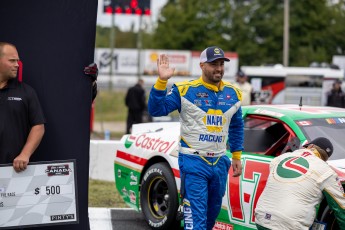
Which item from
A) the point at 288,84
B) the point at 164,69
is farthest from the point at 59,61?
the point at 288,84

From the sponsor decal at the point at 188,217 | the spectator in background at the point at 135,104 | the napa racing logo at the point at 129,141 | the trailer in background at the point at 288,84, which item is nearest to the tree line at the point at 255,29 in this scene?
the trailer in background at the point at 288,84

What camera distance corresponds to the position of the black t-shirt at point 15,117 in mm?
5090

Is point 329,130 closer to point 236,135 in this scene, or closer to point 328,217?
point 236,135

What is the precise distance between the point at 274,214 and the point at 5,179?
193cm

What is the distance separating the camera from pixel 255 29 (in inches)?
2144

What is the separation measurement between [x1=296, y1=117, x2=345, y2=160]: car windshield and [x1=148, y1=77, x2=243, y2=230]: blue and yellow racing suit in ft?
2.76

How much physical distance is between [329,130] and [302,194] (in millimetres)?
1527

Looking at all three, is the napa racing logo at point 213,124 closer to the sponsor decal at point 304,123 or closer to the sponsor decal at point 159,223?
the sponsor decal at point 304,123

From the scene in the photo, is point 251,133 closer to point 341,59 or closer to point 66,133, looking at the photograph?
point 66,133

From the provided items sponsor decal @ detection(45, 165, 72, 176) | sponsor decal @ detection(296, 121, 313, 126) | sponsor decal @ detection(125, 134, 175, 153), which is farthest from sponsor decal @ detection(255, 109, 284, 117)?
sponsor decal @ detection(45, 165, 72, 176)

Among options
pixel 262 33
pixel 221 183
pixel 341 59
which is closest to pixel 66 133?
pixel 221 183

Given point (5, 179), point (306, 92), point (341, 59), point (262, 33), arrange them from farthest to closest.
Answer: point (262, 33)
point (341, 59)
point (306, 92)
point (5, 179)

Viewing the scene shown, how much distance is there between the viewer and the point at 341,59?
107ft

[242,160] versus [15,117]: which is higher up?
[15,117]
